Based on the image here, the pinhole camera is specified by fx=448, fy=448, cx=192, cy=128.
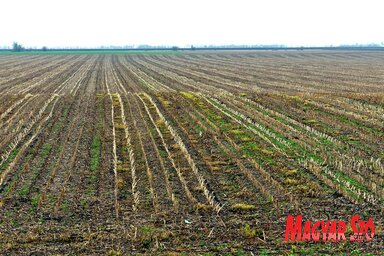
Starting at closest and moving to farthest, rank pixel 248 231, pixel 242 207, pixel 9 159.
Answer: pixel 248 231 → pixel 242 207 → pixel 9 159

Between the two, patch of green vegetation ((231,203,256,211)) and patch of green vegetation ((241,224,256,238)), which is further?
patch of green vegetation ((231,203,256,211))


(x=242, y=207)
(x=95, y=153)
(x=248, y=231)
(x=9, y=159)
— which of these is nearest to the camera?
(x=248, y=231)

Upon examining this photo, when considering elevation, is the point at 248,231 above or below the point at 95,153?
below

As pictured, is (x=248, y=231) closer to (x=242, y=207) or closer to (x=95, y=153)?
(x=242, y=207)

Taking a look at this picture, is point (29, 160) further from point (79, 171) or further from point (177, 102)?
point (177, 102)

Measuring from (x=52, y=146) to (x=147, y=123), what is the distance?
6.20 meters

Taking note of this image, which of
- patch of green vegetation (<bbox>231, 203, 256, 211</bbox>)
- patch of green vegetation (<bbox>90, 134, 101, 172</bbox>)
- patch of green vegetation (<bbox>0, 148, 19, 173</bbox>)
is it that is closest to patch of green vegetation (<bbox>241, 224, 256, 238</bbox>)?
patch of green vegetation (<bbox>231, 203, 256, 211</bbox>)

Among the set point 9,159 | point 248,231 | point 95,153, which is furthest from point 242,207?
point 9,159

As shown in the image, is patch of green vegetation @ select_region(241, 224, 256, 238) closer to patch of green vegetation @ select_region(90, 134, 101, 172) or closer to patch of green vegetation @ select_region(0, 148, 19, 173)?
patch of green vegetation @ select_region(90, 134, 101, 172)

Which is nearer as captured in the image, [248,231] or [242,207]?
[248,231]

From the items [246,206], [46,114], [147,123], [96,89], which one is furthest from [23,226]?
[96,89]

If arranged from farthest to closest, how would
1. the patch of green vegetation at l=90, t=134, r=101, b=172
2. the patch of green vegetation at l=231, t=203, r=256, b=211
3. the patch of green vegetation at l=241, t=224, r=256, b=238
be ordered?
the patch of green vegetation at l=90, t=134, r=101, b=172 → the patch of green vegetation at l=231, t=203, r=256, b=211 → the patch of green vegetation at l=241, t=224, r=256, b=238

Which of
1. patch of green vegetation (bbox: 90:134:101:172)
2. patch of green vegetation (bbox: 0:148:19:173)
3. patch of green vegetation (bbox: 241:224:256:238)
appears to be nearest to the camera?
patch of green vegetation (bbox: 241:224:256:238)

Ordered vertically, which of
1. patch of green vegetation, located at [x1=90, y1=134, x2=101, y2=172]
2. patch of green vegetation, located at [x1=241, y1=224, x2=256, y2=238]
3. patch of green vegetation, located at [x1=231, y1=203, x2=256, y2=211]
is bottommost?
patch of green vegetation, located at [x1=241, y1=224, x2=256, y2=238]
